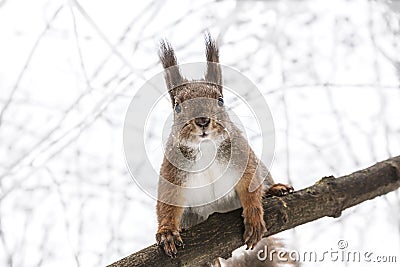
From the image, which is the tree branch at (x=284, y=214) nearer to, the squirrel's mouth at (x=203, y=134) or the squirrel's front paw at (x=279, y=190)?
the squirrel's front paw at (x=279, y=190)

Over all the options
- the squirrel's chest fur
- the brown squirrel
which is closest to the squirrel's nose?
the brown squirrel

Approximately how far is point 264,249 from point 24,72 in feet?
3.34

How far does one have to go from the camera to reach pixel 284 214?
144 centimetres

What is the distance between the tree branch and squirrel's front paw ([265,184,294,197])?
0.04 meters

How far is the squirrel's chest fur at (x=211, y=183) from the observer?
148 centimetres

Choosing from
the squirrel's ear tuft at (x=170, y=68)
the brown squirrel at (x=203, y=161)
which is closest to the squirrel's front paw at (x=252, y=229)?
the brown squirrel at (x=203, y=161)

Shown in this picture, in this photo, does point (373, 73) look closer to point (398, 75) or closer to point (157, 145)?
point (398, 75)

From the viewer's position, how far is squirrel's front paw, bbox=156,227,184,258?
133 centimetres

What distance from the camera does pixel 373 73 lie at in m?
2.22

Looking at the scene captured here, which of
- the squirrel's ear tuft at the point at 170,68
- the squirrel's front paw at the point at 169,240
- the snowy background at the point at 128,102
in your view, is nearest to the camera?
the squirrel's front paw at the point at 169,240

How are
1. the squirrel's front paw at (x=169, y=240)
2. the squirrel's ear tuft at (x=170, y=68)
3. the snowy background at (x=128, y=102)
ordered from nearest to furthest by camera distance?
the squirrel's front paw at (x=169, y=240)
the squirrel's ear tuft at (x=170, y=68)
the snowy background at (x=128, y=102)

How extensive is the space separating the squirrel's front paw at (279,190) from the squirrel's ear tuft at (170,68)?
36cm

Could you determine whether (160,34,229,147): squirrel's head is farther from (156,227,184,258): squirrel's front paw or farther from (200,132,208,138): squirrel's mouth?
(156,227,184,258): squirrel's front paw

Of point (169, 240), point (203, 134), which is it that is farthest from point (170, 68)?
point (169, 240)
